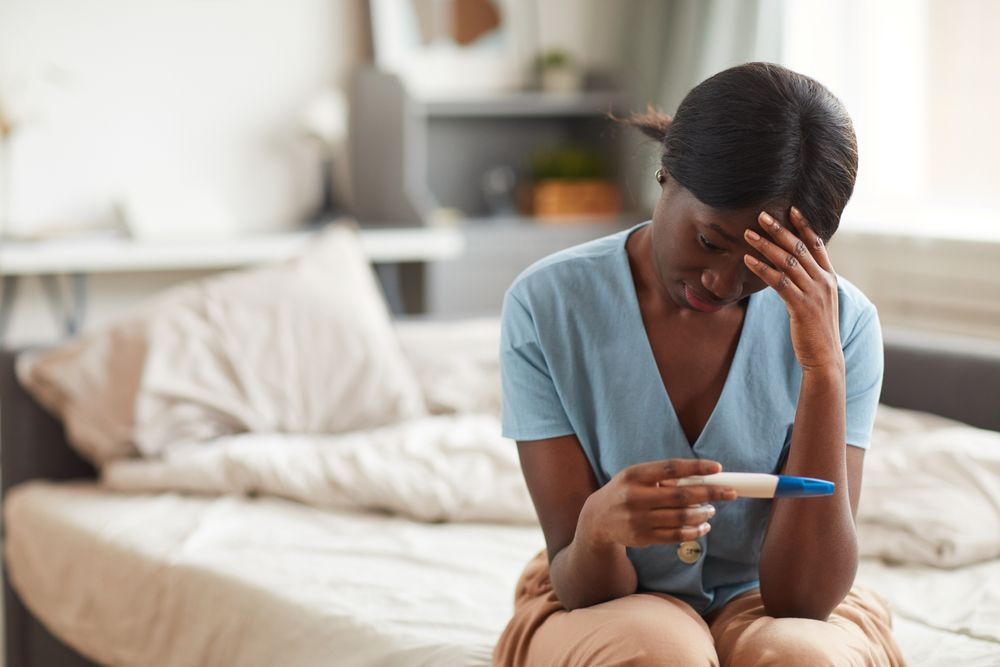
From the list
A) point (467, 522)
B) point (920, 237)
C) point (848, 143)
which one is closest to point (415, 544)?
point (467, 522)

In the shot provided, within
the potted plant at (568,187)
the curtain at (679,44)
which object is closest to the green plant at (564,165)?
the potted plant at (568,187)

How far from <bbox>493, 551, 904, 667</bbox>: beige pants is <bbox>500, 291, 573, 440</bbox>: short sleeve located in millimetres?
177

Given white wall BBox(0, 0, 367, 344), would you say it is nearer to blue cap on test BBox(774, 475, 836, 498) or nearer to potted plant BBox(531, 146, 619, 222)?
potted plant BBox(531, 146, 619, 222)

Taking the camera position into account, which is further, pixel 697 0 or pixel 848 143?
pixel 697 0

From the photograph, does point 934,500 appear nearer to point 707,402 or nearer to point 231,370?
point 707,402

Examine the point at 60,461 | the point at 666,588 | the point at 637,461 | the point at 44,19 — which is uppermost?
the point at 44,19

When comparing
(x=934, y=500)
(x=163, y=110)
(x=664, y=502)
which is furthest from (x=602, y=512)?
(x=163, y=110)

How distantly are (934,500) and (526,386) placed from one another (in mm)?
787

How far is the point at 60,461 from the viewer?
2.21m

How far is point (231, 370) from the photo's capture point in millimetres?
2191

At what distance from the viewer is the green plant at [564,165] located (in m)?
3.82

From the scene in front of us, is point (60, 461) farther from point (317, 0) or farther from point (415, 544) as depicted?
point (317, 0)

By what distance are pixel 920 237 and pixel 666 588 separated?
2083 mm

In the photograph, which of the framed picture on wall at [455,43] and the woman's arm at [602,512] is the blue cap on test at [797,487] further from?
the framed picture on wall at [455,43]
